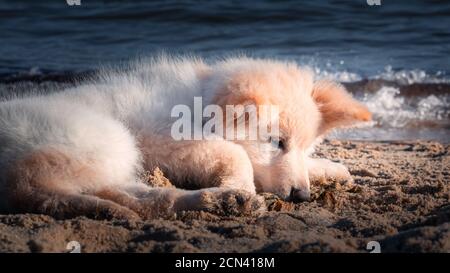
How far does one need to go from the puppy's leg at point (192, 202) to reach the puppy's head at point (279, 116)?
630 mm

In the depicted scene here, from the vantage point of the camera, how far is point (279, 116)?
14.8ft

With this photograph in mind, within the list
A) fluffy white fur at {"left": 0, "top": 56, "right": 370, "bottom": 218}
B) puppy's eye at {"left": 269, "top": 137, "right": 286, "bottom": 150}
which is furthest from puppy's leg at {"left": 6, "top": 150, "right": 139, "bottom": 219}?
puppy's eye at {"left": 269, "top": 137, "right": 286, "bottom": 150}

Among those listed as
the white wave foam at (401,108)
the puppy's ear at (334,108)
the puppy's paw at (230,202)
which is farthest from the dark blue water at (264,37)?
the puppy's paw at (230,202)

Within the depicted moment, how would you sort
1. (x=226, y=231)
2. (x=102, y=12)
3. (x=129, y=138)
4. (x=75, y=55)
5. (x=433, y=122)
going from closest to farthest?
(x=226, y=231) → (x=129, y=138) → (x=433, y=122) → (x=75, y=55) → (x=102, y=12)

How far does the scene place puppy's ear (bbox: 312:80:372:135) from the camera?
4.91 m

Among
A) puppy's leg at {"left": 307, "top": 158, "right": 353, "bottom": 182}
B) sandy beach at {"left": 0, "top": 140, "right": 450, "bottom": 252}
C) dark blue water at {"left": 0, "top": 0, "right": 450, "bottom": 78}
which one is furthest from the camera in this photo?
dark blue water at {"left": 0, "top": 0, "right": 450, "bottom": 78}

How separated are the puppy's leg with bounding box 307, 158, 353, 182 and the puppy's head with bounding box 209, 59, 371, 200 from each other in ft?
1.03

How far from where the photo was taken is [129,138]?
4336mm

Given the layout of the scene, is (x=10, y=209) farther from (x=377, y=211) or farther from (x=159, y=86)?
(x=377, y=211)

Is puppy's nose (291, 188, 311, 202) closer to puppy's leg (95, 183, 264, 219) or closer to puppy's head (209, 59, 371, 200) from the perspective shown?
puppy's head (209, 59, 371, 200)

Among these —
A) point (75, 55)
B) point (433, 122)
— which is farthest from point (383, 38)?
point (75, 55)

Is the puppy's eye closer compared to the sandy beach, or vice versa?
the sandy beach

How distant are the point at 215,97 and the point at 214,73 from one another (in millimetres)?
373

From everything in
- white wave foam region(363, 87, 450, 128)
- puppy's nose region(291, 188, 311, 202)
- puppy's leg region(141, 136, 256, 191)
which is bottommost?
white wave foam region(363, 87, 450, 128)
